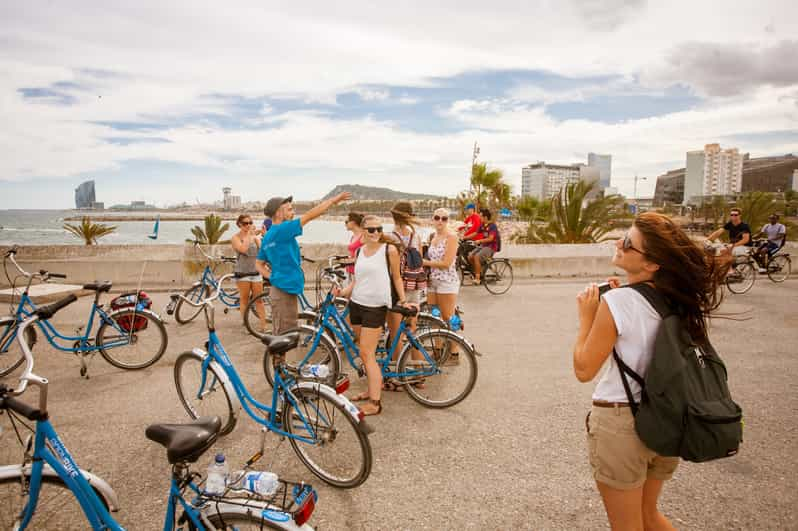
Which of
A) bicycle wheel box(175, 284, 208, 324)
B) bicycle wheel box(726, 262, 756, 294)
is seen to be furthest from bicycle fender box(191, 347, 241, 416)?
bicycle wheel box(726, 262, 756, 294)

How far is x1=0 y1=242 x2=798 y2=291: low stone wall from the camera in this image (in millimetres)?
11352

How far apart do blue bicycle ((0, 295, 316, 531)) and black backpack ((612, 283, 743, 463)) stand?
5.08 feet

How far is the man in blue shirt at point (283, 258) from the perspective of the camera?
4.98 metres

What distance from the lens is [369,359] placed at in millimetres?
4375

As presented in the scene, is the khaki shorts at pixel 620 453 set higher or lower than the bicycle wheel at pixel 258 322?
higher

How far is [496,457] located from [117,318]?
15.1 feet

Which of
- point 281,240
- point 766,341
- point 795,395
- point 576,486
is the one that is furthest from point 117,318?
point 766,341

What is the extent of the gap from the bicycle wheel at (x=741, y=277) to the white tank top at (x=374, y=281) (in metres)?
9.48

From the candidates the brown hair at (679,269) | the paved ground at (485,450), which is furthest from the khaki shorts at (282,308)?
the brown hair at (679,269)

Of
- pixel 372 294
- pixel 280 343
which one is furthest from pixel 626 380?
pixel 372 294

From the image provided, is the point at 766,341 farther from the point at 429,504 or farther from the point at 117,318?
the point at 117,318

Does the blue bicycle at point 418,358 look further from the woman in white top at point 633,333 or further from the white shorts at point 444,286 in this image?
the woman in white top at point 633,333

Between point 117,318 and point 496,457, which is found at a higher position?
point 117,318

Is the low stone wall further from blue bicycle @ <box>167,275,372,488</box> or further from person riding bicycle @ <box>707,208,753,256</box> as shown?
blue bicycle @ <box>167,275,372,488</box>
